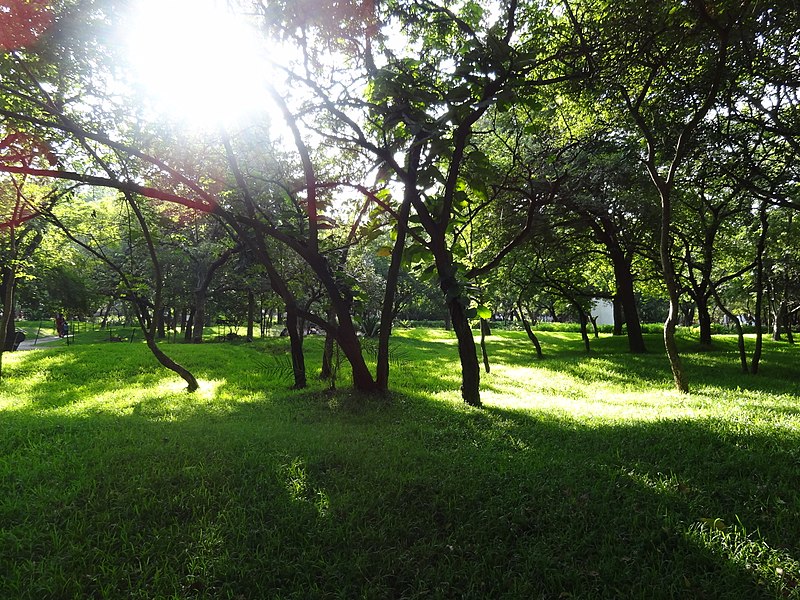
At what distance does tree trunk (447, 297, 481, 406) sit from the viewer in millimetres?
5935

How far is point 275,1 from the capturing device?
461 cm

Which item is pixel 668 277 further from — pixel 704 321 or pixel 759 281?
pixel 704 321

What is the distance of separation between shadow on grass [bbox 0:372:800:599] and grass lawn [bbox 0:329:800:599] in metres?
0.01

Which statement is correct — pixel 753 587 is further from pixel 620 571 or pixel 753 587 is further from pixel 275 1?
pixel 275 1

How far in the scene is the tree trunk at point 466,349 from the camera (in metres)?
5.93

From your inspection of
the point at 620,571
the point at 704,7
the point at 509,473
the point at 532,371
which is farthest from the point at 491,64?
the point at 532,371

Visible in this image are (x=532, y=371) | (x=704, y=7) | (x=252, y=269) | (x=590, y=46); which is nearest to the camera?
(x=704, y=7)

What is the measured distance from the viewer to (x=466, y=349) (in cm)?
633

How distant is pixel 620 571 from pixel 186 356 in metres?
14.0

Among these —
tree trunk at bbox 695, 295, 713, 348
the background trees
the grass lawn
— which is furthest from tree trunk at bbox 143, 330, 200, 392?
tree trunk at bbox 695, 295, 713, 348

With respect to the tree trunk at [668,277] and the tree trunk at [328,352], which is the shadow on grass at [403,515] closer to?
the tree trunk at [668,277]

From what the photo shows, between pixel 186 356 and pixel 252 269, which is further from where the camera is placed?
pixel 186 356

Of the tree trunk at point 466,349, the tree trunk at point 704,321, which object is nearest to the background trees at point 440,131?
the tree trunk at point 466,349

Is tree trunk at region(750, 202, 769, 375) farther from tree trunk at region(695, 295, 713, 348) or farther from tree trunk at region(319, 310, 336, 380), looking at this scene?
tree trunk at region(319, 310, 336, 380)
